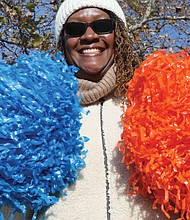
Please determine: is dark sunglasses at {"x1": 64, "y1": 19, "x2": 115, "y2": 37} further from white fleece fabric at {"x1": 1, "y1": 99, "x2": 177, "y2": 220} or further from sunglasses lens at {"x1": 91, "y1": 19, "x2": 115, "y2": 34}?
white fleece fabric at {"x1": 1, "y1": 99, "x2": 177, "y2": 220}

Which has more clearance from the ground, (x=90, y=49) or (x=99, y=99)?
(x=90, y=49)

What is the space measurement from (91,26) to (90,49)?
0.10 meters

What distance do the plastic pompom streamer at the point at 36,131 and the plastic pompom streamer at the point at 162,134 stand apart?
0.20m

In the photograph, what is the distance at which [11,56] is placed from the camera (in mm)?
4668

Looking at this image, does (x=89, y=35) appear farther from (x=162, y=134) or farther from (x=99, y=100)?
(x=162, y=134)

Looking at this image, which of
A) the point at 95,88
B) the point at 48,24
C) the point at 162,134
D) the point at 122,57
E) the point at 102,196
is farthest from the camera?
the point at 48,24

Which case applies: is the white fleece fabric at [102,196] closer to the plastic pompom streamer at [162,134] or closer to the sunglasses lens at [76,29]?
the plastic pompom streamer at [162,134]

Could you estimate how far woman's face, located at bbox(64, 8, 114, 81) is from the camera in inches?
66.4

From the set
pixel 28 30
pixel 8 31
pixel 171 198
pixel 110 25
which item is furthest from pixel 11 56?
pixel 171 198

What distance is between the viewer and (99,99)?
171 cm

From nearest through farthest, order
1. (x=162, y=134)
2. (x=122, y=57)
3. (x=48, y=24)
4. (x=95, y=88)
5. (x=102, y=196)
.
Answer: (x=162, y=134), (x=102, y=196), (x=95, y=88), (x=122, y=57), (x=48, y=24)

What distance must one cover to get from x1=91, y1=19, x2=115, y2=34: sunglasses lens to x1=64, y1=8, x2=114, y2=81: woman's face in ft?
0.05

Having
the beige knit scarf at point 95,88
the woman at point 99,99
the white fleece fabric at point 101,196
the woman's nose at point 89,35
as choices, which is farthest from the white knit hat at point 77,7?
the white fleece fabric at point 101,196

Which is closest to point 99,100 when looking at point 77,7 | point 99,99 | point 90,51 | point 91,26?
point 99,99
